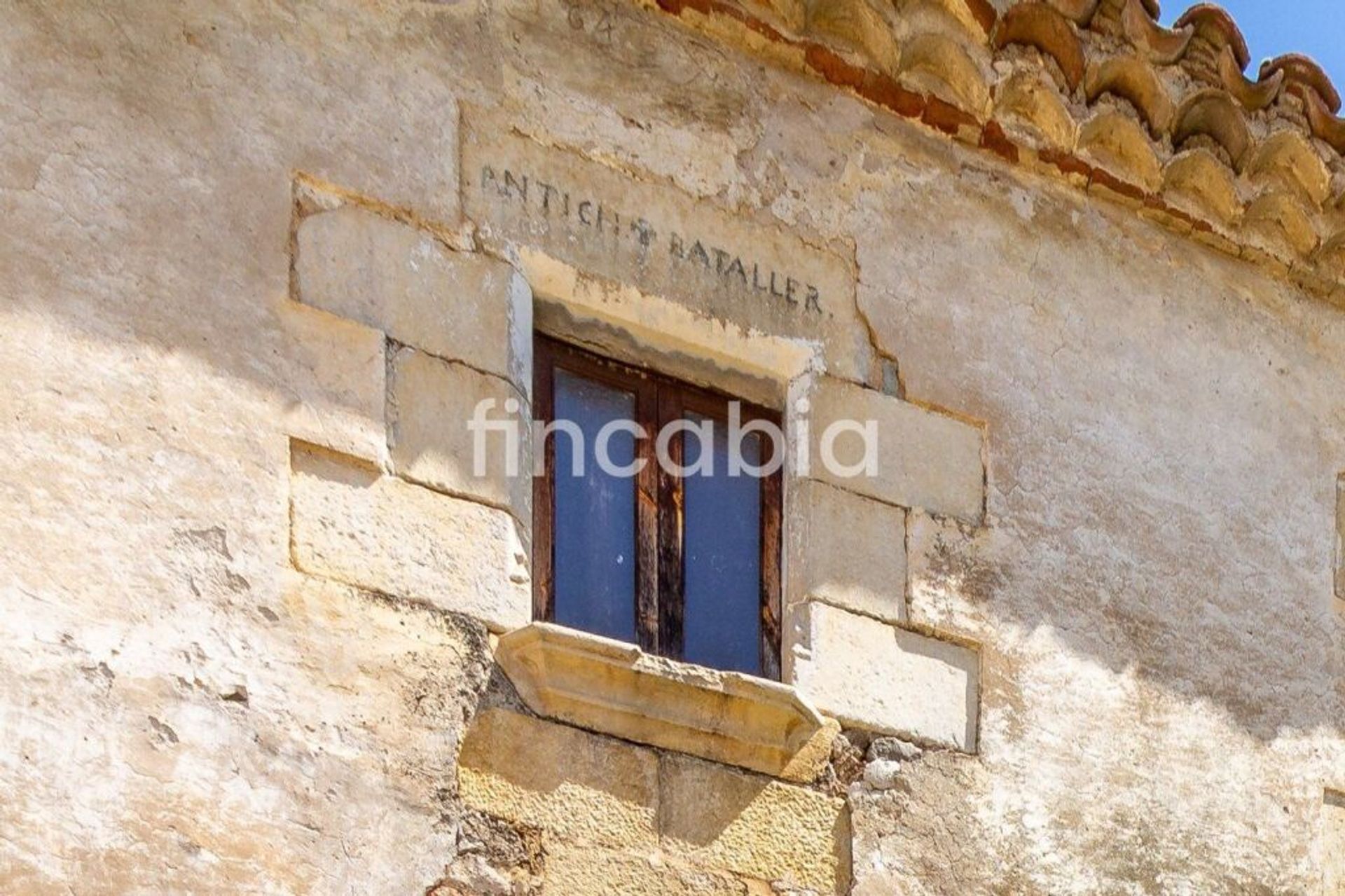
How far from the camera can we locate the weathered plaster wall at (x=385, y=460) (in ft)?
17.0

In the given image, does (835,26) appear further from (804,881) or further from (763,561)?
(804,881)

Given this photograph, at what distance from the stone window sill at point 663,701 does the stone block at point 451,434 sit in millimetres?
332

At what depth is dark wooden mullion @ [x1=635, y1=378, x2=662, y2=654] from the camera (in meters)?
6.05

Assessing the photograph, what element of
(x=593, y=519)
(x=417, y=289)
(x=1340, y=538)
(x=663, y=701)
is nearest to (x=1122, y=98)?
(x=1340, y=538)

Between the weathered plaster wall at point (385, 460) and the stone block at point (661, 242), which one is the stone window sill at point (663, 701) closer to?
the weathered plaster wall at point (385, 460)

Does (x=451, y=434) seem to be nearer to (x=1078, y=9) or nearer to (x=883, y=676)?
(x=883, y=676)

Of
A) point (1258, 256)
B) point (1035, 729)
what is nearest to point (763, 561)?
point (1035, 729)


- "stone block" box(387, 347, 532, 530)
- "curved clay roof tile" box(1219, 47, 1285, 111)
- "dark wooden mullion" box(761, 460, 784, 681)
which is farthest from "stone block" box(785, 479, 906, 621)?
"curved clay roof tile" box(1219, 47, 1285, 111)

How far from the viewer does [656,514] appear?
6.20 m

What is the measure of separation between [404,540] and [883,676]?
1169 mm

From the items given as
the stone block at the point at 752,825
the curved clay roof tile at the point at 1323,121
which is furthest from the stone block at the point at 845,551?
the curved clay roof tile at the point at 1323,121

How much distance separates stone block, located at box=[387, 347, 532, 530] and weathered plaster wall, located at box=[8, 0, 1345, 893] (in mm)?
68

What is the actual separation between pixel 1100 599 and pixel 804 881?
1.18 metres

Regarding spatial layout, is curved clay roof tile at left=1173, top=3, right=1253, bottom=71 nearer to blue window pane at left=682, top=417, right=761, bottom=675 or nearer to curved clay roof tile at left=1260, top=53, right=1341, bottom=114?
curved clay roof tile at left=1260, top=53, right=1341, bottom=114
